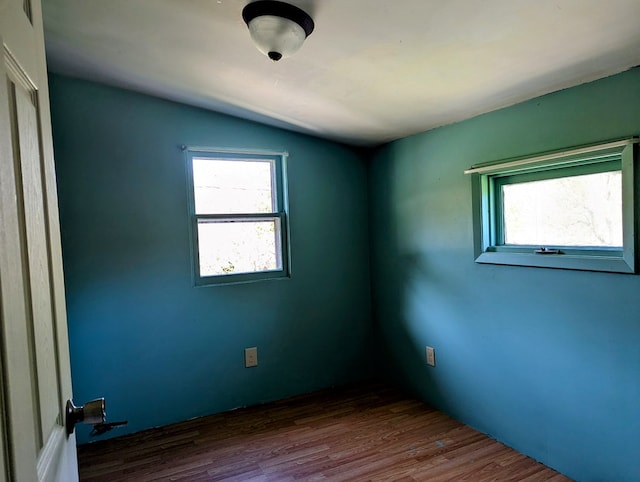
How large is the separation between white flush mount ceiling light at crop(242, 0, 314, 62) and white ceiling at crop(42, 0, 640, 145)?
0.04m

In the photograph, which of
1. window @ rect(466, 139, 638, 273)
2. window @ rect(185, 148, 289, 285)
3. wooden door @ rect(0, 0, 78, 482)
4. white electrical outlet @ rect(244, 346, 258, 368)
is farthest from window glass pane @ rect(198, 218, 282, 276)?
wooden door @ rect(0, 0, 78, 482)

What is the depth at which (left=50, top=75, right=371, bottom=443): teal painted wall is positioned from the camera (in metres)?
2.18

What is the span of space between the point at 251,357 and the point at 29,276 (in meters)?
2.17

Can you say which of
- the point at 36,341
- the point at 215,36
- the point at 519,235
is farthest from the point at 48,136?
the point at 519,235

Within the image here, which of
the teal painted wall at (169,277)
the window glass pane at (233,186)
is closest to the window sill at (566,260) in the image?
the teal painted wall at (169,277)

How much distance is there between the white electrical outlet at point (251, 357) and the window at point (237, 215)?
1.63ft

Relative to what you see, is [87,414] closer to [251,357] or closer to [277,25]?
[277,25]

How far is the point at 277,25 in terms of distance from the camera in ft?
4.18

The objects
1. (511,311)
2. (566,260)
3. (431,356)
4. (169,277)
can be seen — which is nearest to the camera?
(566,260)

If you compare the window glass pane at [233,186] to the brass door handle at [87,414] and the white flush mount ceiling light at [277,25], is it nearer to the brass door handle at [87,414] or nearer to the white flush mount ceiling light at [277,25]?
the white flush mount ceiling light at [277,25]

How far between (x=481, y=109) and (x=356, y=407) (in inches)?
80.7

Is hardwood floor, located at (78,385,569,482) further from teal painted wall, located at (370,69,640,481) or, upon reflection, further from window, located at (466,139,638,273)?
window, located at (466,139,638,273)

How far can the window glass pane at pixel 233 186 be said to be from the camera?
2.51 metres

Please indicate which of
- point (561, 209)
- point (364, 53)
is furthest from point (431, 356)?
point (364, 53)
